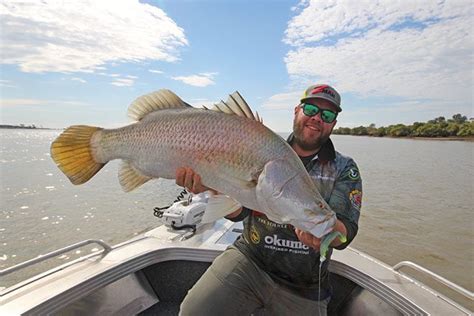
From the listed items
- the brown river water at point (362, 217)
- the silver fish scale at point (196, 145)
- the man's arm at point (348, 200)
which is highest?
the silver fish scale at point (196, 145)

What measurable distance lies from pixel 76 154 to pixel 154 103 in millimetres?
572

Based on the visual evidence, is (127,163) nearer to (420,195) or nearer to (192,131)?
(192,131)

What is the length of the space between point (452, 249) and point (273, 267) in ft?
29.8

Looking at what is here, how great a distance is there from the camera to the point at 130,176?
2.06 m

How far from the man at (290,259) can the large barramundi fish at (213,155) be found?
0.79 m

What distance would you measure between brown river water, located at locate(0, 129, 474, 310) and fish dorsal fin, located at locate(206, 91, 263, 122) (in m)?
7.55

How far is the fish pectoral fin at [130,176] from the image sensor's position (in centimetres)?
205

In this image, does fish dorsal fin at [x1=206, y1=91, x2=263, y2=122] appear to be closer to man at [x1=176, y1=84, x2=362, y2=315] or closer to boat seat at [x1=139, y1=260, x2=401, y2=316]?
man at [x1=176, y1=84, x2=362, y2=315]

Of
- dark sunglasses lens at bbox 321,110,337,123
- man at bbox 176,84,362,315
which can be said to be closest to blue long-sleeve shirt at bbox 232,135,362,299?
man at bbox 176,84,362,315

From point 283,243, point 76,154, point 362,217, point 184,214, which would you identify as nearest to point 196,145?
point 76,154

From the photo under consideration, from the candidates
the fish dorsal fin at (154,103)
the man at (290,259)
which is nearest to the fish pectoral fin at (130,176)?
the fish dorsal fin at (154,103)

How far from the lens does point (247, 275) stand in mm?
2621

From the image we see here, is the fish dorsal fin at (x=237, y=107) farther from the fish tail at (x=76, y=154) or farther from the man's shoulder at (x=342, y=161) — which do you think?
the man's shoulder at (x=342, y=161)

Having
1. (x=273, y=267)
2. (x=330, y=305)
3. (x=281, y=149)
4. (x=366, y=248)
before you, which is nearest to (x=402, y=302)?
(x=330, y=305)
